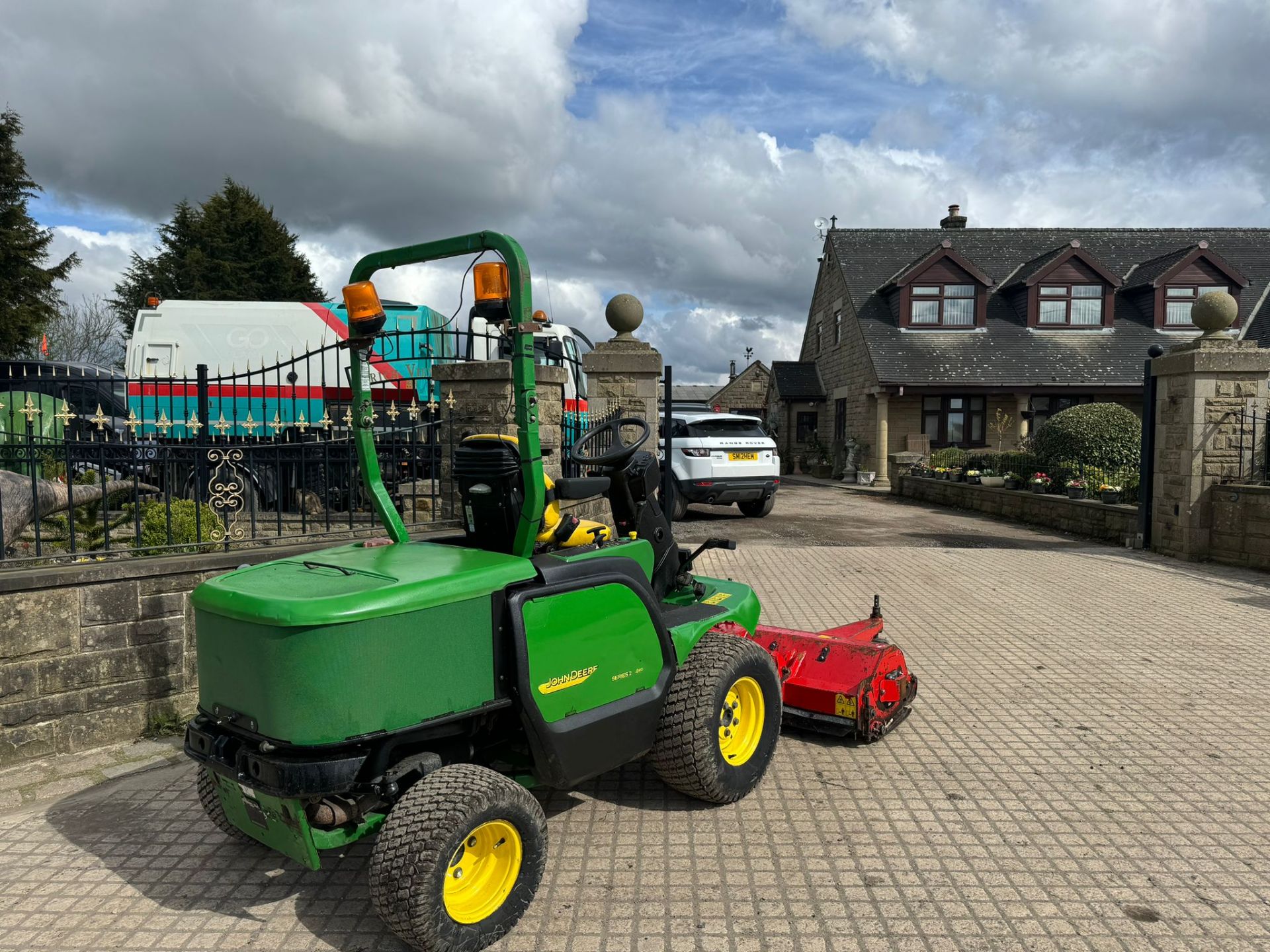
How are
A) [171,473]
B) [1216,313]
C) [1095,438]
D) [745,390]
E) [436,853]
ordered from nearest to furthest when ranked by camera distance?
[436,853]
[171,473]
[1216,313]
[1095,438]
[745,390]

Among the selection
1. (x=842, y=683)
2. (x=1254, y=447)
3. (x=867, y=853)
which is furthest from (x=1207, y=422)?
(x=867, y=853)

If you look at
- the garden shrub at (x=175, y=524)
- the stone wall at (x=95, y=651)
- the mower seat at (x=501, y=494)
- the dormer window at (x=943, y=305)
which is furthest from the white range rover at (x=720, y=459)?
the dormer window at (x=943, y=305)

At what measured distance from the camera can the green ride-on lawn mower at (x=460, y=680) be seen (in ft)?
8.18

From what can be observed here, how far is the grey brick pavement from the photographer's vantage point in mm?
2758

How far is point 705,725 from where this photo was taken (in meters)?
→ 3.39

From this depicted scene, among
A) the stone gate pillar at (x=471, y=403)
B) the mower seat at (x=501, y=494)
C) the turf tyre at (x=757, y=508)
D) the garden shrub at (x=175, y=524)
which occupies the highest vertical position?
the stone gate pillar at (x=471, y=403)

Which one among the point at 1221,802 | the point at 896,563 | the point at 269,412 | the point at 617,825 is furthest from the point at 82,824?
the point at 269,412

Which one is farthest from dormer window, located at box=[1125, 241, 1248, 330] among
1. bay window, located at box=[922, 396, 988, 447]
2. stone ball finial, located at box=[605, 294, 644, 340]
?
stone ball finial, located at box=[605, 294, 644, 340]

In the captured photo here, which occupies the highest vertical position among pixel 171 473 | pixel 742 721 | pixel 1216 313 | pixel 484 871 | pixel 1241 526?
pixel 1216 313

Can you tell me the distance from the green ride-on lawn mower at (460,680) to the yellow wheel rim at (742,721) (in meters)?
0.02

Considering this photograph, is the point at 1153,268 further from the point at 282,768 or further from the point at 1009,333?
the point at 282,768

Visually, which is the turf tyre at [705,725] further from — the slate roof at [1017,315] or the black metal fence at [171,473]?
the slate roof at [1017,315]

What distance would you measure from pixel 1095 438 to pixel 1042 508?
9.33 feet

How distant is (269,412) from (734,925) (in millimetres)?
12428
